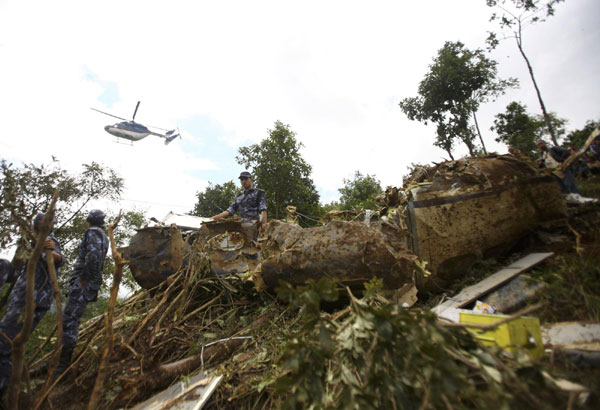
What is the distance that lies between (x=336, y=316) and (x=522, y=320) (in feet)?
3.69

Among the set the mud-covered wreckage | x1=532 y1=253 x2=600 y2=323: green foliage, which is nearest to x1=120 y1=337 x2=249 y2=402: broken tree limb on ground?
the mud-covered wreckage

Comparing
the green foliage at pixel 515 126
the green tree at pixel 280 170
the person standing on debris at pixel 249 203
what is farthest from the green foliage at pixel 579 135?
the person standing on debris at pixel 249 203

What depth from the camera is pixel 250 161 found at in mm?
15133

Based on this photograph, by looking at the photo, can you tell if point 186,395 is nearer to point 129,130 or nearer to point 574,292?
point 574,292

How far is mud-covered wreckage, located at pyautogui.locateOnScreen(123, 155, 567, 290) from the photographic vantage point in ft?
7.73

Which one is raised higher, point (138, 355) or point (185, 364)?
point (138, 355)

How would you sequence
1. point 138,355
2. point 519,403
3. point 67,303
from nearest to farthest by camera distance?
point 519,403, point 138,355, point 67,303

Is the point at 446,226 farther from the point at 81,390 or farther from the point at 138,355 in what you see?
the point at 81,390

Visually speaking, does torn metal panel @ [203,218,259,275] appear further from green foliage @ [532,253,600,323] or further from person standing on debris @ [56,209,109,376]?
green foliage @ [532,253,600,323]

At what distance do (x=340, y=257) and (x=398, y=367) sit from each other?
1231 mm

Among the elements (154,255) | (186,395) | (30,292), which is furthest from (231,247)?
(30,292)

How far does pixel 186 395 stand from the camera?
189cm

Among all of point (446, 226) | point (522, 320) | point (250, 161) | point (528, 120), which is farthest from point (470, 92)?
point (522, 320)

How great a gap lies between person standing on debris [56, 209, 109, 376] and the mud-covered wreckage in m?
1.23
